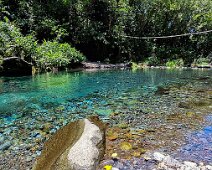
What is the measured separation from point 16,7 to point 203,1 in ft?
68.2

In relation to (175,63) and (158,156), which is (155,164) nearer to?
(158,156)

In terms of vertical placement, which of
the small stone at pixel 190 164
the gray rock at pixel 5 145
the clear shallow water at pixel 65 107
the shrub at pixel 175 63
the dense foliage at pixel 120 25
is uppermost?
the dense foliage at pixel 120 25

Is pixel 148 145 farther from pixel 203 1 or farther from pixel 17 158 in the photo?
pixel 203 1

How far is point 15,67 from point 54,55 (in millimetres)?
3197

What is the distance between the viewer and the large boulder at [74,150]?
356 cm

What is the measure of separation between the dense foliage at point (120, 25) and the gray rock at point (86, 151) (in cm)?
1833

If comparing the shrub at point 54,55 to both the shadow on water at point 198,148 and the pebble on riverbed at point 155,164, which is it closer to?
the shadow on water at point 198,148

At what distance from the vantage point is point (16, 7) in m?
23.0

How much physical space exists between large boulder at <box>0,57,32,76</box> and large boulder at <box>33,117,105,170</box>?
13.1m

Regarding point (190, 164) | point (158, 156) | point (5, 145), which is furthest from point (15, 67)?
point (190, 164)

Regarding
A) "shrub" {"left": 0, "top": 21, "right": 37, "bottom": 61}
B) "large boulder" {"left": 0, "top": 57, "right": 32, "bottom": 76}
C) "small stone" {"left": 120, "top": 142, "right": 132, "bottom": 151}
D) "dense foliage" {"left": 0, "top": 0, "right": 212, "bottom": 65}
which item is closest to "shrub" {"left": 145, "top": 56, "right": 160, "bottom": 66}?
"dense foliage" {"left": 0, "top": 0, "right": 212, "bottom": 65}

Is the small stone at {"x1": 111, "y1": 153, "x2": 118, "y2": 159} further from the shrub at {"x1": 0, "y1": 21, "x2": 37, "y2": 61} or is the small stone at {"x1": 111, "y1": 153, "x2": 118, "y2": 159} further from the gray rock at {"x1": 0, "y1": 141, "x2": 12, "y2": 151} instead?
the shrub at {"x1": 0, "y1": 21, "x2": 37, "y2": 61}

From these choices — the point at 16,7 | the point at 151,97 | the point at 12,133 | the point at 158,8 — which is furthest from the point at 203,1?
the point at 12,133

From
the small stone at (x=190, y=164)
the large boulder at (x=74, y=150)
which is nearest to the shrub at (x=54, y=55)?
the large boulder at (x=74, y=150)
